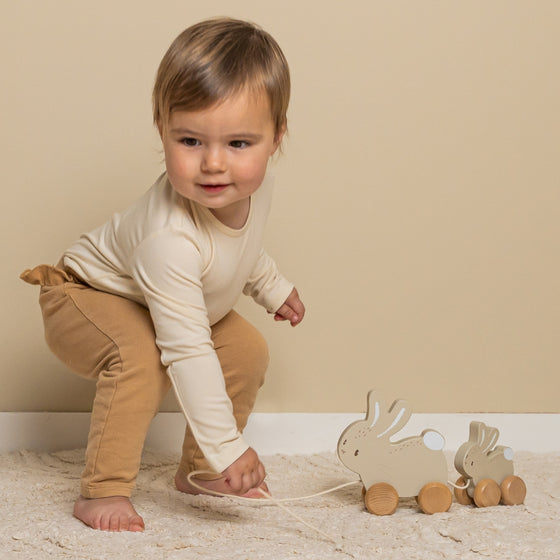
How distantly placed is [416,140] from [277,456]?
61cm

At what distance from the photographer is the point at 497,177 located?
5.17 feet

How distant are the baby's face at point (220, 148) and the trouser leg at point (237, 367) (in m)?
0.26

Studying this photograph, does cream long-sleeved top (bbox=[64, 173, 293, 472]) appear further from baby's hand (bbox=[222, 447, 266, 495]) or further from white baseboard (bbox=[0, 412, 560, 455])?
white baseboard (bbox=[0, 412, 560, 455])

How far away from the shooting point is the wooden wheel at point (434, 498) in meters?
1.17

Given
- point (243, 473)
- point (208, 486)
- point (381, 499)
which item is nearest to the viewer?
point (243, 473)

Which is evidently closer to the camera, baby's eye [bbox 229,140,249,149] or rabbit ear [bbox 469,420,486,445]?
baby's eye [bbox 229,140,249,149]

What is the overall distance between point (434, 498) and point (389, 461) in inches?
3.1

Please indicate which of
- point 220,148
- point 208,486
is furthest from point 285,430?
point 220,148

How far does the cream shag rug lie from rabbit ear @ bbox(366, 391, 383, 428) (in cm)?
13

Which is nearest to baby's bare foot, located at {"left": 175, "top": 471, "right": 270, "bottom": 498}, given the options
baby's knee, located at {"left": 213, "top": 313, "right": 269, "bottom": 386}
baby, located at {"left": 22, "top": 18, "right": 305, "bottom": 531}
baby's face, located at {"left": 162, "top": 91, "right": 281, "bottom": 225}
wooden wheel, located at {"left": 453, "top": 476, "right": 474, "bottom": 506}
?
baby, located at {"left": 22, "top": 18, "right": 305, "bottom": 531}

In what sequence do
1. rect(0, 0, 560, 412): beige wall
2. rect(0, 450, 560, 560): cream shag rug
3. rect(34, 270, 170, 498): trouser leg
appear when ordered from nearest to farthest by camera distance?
rect(0, 450, 560, 560): cream shag rug
rect(34, 270, 170, 498): trouser leg
rect(0, 0, 560, 412): beige wall

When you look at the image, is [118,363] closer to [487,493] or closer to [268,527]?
[268,527]

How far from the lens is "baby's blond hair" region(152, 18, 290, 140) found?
3.49ft

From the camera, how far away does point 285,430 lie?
1.57 metres
